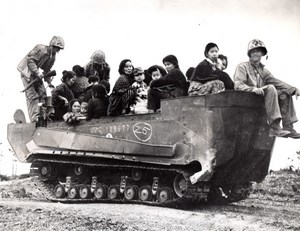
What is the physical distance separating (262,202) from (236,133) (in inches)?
139

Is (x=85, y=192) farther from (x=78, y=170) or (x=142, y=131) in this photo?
(x=142, y=131)

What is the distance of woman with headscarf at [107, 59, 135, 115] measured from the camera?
10812 millimetres

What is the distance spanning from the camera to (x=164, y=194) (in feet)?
32.0

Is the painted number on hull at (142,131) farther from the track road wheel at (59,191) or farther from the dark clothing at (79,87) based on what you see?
the dark clothing at (79,87)

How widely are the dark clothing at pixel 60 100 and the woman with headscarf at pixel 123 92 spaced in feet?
7.27

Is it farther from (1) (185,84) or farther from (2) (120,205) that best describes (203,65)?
(2) (120,205)

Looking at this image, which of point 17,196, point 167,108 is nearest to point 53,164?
point 17,196

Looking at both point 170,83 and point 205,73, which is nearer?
point 205,73

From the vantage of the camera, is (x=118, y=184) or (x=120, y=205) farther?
(x=118, y=184)

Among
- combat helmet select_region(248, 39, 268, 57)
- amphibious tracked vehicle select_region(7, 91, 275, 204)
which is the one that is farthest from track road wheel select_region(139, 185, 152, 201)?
combat helmet select_region(248, 39, 268, 57)

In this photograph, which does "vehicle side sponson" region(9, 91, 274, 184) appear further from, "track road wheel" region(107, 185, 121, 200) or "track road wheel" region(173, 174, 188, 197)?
"track road wheel" region(107, 185, 121, 200)

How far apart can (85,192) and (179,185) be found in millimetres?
2677

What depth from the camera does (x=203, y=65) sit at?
946cm

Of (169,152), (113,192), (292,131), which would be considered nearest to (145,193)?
(113,192)
